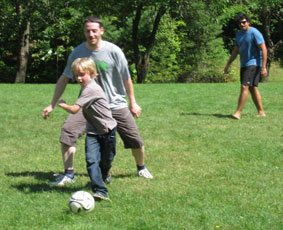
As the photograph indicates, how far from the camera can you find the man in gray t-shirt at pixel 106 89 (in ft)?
17.8

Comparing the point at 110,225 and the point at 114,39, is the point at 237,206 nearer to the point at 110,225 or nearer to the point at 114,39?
the point at 110,225

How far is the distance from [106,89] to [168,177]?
1373 mm

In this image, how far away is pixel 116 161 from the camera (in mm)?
7074

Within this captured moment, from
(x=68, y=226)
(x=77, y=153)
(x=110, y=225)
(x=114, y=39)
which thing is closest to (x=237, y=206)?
(x=110, y=225)

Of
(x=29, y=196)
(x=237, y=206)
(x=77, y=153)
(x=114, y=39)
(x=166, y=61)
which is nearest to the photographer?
(x=237, y=206)

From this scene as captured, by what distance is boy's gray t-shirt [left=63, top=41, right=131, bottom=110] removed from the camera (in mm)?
5441

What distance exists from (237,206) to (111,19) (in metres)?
31.3

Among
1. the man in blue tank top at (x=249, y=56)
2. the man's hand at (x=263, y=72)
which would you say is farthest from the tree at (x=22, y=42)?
the man's hand at (x=263, y=72)

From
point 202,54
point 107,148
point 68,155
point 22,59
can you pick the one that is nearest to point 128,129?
point 107,148

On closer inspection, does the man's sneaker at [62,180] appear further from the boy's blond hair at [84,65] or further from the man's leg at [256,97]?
the man's leg at [256,97]

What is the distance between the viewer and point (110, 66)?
18.0ft

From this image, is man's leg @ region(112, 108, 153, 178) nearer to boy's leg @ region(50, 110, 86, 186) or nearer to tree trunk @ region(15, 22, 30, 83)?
boy's leg @ region(50, 110, 86, 186)

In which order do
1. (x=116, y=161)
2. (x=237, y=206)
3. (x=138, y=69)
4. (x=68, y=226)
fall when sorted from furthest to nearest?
1. (x=138, y=69)
2. (x=116, y=161)
3. (x=237, y=206)
4. (x=68, y=226)

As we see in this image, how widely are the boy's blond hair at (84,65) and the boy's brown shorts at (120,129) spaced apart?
749 millimetres
